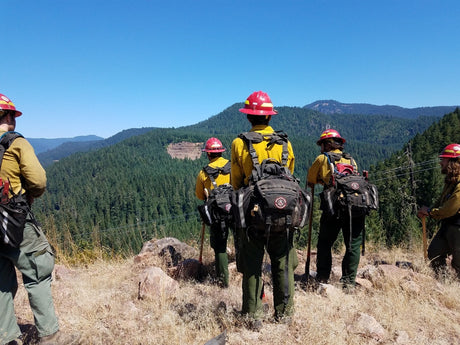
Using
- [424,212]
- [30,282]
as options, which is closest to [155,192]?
[424,212]

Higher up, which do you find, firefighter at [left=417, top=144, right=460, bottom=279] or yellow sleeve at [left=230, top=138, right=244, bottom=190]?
yellow sleeve at [left=230, top=138, right=244, bottom=190]

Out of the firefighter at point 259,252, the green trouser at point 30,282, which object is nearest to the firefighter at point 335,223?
the firefighter at point 259,252

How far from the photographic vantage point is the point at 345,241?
4.16 meters

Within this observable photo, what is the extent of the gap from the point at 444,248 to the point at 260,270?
2.94 metres

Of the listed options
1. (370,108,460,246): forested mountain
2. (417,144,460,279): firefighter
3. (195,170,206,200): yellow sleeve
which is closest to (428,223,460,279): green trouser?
(417,144,460,279): firefighter

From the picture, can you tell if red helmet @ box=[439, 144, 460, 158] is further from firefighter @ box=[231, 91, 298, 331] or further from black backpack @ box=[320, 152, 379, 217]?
firefighter @ box=[231, 91, 298, 331]

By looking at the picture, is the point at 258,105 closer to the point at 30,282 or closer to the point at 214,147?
the point at 214,147

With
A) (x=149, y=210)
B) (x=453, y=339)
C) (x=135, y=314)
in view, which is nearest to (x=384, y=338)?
(x=453, y=339)

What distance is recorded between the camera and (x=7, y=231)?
2467 mm

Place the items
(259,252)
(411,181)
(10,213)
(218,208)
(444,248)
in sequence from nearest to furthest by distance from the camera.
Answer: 1. (10,213)
2. (259,252)
3. (444,248)
4. (218,208)
5. (411,181)

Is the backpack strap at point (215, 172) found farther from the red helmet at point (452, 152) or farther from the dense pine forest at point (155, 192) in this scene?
the red helmet at point (452, 152)

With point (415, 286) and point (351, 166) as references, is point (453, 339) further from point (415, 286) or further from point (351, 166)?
point (351, 166)

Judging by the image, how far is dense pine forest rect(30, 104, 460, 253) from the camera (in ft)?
32.3

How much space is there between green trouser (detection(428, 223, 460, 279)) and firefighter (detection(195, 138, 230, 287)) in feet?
9.84
